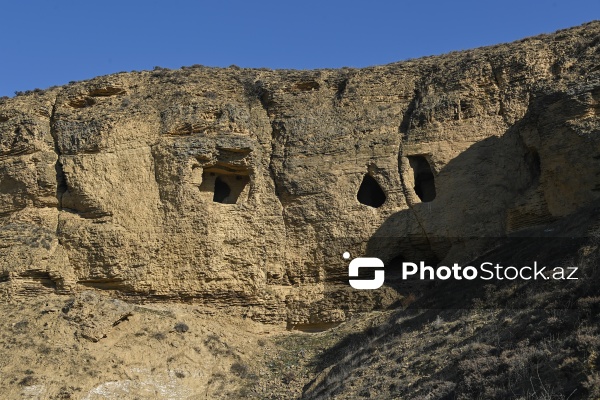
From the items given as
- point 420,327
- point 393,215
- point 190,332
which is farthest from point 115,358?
point 393,215

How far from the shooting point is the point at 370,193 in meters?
24.9

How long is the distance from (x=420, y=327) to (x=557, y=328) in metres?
4.39

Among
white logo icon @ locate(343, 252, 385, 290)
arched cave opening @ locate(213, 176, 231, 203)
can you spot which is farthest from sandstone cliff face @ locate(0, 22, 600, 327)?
white logo icon @ locate(343, 252, 385, 290)

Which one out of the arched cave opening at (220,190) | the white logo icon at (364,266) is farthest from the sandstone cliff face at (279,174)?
the white logo icon at (364,266)

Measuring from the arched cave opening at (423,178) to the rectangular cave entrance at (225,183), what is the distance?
4820 millimetres

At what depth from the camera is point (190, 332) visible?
68.6 ft

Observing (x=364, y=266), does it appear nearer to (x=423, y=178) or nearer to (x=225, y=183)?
(x=423, y=178)

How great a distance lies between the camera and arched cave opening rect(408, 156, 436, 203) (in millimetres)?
24266

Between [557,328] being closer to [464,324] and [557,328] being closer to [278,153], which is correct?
[464,324]

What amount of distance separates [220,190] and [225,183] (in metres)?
0.26

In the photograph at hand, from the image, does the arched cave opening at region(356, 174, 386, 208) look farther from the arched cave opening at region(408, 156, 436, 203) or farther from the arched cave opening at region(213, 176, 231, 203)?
the arched cave opening at region(213, 176, 231, 203)

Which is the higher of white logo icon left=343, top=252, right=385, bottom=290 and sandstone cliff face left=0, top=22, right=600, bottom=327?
sandstone cliff face left=0, top=22, right=600, bottom=327

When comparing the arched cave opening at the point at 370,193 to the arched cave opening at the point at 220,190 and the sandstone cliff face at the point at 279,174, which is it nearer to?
the sandstone cliff face at the point at 279,174

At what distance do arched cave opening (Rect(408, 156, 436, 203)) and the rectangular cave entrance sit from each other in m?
4.82
